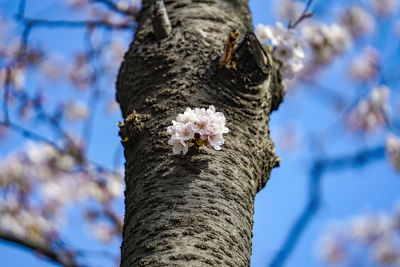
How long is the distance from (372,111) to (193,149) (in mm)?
5980

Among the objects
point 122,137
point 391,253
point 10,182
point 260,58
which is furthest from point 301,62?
point 391,253

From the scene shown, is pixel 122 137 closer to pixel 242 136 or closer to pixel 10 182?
pixel 242 136

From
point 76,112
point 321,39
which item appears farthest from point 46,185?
point 321,39

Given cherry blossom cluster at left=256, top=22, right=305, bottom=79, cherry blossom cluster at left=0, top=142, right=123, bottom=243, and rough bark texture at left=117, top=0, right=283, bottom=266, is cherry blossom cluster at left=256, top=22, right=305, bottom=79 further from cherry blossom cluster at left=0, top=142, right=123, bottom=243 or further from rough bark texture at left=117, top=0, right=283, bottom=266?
cherry blossom cluster at left=0, top=142, right=123, bottom=243

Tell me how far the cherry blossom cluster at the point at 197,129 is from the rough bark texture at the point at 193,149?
35 mm

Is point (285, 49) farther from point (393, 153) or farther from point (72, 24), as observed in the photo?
point (393, 153)

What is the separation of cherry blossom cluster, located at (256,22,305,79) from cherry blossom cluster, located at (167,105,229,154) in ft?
2.40

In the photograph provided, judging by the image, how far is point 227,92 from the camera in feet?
4.43

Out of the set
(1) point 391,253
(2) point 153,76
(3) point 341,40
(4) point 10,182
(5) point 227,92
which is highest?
(3) point 341,40

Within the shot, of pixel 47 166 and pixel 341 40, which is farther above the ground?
pixel 341 40

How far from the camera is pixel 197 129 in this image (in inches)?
45.1

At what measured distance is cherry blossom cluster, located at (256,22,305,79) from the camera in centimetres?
180

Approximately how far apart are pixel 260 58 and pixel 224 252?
2.33ft

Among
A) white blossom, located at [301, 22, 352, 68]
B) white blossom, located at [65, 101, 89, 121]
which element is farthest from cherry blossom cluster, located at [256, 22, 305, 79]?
white blossom, located at [65, 101, 89, 121]
